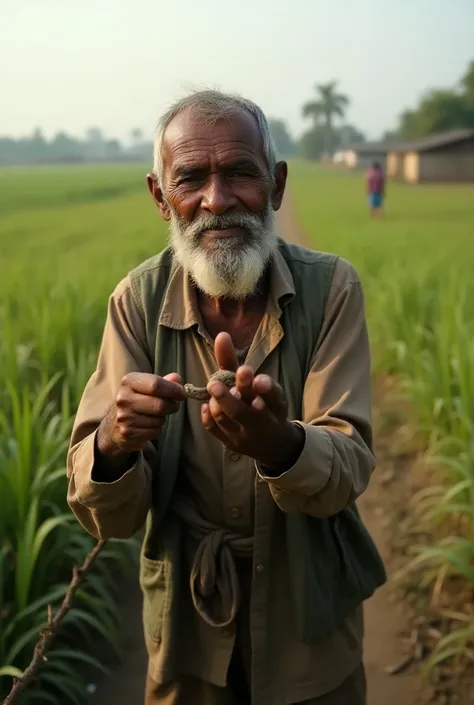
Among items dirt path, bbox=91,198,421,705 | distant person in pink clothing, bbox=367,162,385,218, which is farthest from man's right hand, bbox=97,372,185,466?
distant person in pink clothing, bbox=367,162,385,218

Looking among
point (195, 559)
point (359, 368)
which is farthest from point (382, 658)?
point (359, 368)

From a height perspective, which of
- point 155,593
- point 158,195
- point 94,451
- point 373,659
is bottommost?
point 373,659

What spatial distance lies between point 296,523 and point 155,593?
37 centimetres

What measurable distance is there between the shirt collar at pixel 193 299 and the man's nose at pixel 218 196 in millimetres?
153

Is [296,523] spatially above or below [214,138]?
below

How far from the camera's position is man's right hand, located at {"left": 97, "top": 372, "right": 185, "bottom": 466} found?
1.01 meters

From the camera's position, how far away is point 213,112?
1.30 meters

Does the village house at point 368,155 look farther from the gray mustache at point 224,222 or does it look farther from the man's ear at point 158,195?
the gray mustache at point 224,222

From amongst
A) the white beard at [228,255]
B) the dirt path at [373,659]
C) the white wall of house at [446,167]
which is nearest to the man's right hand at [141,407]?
the white beard at [228,255]

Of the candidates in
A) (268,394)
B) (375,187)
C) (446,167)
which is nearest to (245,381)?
(268,394)

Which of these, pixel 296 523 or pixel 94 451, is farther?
pixel 296 523

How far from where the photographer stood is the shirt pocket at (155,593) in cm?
139

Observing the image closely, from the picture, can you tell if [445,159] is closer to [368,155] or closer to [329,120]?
[368,155]

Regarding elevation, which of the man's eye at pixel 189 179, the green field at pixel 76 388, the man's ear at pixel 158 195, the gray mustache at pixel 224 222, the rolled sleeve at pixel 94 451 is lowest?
the green field at pixel 76 388
